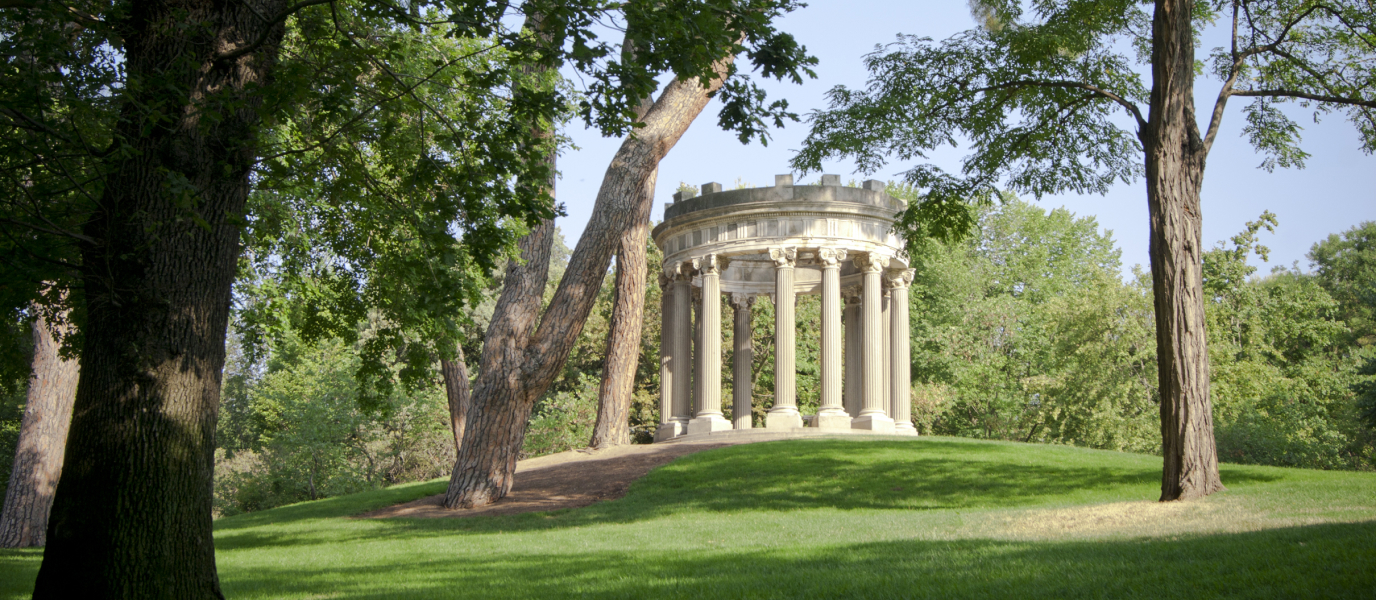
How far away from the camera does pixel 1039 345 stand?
46.5 meters

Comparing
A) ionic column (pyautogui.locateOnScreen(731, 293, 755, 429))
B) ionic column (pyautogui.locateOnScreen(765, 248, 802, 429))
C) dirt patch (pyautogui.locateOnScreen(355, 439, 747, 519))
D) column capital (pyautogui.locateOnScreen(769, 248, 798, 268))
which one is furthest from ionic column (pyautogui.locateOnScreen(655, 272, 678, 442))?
dirt patch (pyautogui.locateOnScreen(355, 439, 747, 519))

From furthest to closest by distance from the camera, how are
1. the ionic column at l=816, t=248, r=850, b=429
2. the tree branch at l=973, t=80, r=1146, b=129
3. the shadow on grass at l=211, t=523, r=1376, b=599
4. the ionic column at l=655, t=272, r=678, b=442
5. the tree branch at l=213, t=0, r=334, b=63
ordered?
the ionic column at l=655, t=272, r=678, b=442 → the ionic column at l=816, t=248, r=850, b=429 → the tree branch at l=973, t=80, r=1146, b=129 → the shadow on grass at l=211, t=523, r=1376, b=599 → the tree branch at l=213, t=0, r=334, b=63

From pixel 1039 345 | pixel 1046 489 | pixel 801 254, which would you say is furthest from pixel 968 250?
pixel 1046 489

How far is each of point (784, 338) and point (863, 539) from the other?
2138 cm

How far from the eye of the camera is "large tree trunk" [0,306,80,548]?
20250mm

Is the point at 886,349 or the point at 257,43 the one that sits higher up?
the point at 257,43

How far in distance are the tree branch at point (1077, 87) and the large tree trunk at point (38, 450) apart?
18.8 metres

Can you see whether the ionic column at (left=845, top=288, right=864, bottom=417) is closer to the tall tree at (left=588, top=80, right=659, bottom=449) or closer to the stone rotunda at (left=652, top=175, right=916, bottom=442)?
the stone rotunda at (left=652, top=175, right=916, bottom=442)

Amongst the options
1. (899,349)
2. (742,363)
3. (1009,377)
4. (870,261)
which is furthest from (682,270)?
(1009,377)

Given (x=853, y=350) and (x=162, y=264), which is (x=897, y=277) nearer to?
(x=853, y=350)

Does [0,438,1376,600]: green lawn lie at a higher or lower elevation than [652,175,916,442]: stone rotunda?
lower

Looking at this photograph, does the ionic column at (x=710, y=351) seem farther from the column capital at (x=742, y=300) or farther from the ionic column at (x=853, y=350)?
the ionic column at (x=853, y=350)

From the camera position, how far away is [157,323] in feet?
23.4

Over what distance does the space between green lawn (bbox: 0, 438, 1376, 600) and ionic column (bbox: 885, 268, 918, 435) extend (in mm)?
11445
